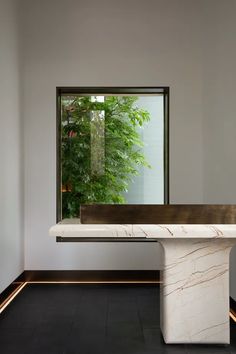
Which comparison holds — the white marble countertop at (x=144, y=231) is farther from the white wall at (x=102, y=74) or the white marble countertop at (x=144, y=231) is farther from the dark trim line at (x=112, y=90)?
the dark trim line at (x=112, y=90)

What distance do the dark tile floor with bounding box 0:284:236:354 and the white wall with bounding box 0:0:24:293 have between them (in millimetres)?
370

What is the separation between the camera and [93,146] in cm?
378

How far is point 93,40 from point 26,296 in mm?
2570

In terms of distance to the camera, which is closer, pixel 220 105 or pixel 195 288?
pixel 195 288

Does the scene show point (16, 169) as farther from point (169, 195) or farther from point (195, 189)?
point (195, 189)

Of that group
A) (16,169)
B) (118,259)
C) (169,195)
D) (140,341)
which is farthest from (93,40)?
(140,341)

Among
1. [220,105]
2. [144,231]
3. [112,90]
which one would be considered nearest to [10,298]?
[144,231]

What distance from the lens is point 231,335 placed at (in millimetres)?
2367

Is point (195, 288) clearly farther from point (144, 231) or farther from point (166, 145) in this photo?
point (166, 145)

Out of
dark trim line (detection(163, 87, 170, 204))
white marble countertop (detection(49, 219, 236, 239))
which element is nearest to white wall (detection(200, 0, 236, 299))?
dark trim line (detection(163, 87, 170, 204))

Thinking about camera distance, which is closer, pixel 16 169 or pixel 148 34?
pixel 16 169

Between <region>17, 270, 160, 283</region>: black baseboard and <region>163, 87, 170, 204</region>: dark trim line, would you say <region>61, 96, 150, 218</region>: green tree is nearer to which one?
<region>163, 87, 170, 204</region>: dark trim line

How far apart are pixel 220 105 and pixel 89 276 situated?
209cm

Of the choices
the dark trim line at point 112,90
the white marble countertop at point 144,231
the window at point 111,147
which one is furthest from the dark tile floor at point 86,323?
the dark trim line at point 112,90
